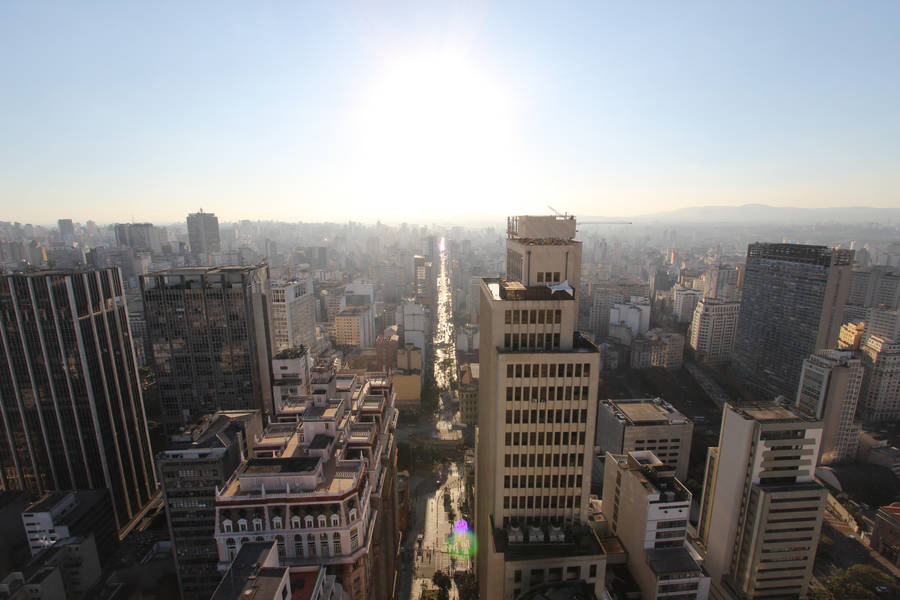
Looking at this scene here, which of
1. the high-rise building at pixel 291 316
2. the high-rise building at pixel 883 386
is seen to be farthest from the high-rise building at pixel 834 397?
the high-rise building at pixel 291 316

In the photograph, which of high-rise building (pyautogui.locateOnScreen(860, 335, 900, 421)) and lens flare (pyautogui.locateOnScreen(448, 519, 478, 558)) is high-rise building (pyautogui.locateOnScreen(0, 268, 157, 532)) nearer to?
lens flare (pyautogui.locateOnScreen(448, 519, 478, 558))

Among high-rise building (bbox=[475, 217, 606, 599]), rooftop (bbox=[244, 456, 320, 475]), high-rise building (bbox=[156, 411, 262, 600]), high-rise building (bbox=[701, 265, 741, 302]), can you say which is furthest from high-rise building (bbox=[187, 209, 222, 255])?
high-rise building (bbox=[475, 217, 606, 599])

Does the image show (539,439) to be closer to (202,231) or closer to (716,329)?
(716,329)

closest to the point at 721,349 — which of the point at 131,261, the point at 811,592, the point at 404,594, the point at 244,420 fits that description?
the point at 811,592

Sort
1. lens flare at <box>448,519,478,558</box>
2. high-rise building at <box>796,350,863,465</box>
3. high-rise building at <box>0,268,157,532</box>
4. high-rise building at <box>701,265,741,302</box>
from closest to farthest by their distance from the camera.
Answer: high-rise building at <box>0,268,157,532</box>
lens flare at <box>448,519,478,558</box>
high-rise building at <box>796,350,863,465</box>
high-rise building at <box>701,265,741,302</box>

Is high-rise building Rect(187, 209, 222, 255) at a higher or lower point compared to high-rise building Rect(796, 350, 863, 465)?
higher

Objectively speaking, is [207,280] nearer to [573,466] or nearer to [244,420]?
[244,420]
